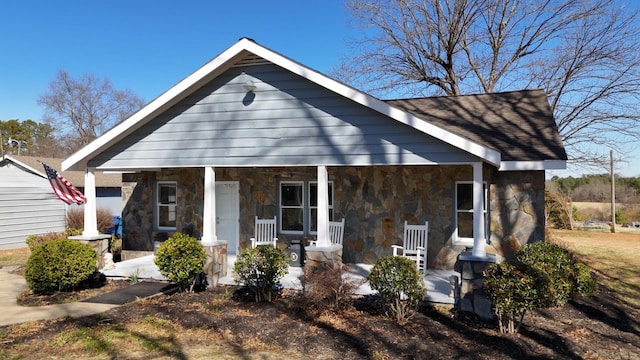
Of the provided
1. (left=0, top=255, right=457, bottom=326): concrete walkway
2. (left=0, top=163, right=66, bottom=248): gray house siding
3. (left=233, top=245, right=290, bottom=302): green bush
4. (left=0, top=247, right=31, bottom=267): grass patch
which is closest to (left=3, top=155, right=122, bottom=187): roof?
(left=0, top=163, right=66, bottom=248): gray house siding

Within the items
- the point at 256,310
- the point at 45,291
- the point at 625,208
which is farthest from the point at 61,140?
the point at 625,208

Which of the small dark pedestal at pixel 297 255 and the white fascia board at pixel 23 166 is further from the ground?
the white fascia board at pixel 23 166

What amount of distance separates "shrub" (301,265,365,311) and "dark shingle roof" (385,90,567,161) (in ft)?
12.6

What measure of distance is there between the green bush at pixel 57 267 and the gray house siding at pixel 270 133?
6.63ft

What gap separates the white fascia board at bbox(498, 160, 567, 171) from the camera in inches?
300

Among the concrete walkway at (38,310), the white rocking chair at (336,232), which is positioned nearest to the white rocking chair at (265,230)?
the white rocking chair at (336,232)

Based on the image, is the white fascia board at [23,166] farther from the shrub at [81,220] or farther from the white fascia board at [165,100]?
the white fascia board at [165,100]

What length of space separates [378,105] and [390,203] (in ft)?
10.4

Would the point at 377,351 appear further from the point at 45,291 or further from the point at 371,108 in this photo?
the point at 45,291

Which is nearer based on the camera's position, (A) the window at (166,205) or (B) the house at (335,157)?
(B) the house at (335,157)

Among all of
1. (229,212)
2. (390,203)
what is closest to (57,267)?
(229,212)

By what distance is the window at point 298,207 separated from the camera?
1071 centimetres

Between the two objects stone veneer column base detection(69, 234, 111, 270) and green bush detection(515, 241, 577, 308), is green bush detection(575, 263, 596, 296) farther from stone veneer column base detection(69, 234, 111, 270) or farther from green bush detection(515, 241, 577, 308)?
stone veneer column base detection(69, 234, 111, 270)

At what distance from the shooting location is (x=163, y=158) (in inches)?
356
